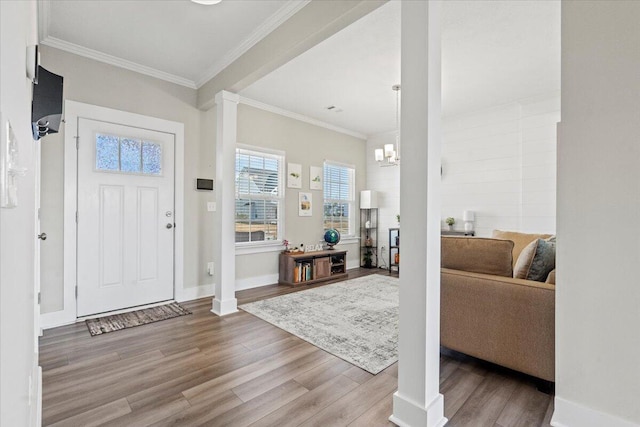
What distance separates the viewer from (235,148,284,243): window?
448 cm

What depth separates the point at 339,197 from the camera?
589 centimetres

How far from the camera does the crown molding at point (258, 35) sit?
2.42 meters

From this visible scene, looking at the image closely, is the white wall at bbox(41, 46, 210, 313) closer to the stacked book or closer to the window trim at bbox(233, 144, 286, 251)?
the window trim at bbox(233, 144, 286, 251)

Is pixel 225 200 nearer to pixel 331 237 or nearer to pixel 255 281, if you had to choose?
pixel 255 281

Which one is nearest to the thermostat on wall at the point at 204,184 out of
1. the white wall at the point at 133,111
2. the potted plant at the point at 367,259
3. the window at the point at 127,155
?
the white wall at the point at 133,111

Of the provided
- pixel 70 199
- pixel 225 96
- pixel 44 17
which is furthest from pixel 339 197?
pixel 44 17

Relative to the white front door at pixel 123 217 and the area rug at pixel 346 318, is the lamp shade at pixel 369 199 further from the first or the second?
the white front door at pixel 123 217

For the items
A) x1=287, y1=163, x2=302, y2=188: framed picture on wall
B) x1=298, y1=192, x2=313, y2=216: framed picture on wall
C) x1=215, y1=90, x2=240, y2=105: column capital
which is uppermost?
x1=215, y1=90, x2=240, y2=105: column capital

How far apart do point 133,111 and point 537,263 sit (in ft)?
13.3

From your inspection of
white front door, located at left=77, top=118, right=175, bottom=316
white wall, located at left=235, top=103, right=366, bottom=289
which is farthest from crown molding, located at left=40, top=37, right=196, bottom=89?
white wall, located at left=235, top=103, right=366, bottom=289

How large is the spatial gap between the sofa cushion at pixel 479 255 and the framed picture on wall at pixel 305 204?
3024mm

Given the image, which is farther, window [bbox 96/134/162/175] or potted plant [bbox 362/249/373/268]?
potted plant [bbox 362/249/373/268]

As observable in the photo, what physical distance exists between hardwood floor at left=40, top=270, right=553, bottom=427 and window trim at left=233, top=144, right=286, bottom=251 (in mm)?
1804

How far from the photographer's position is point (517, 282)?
198 centimetres
